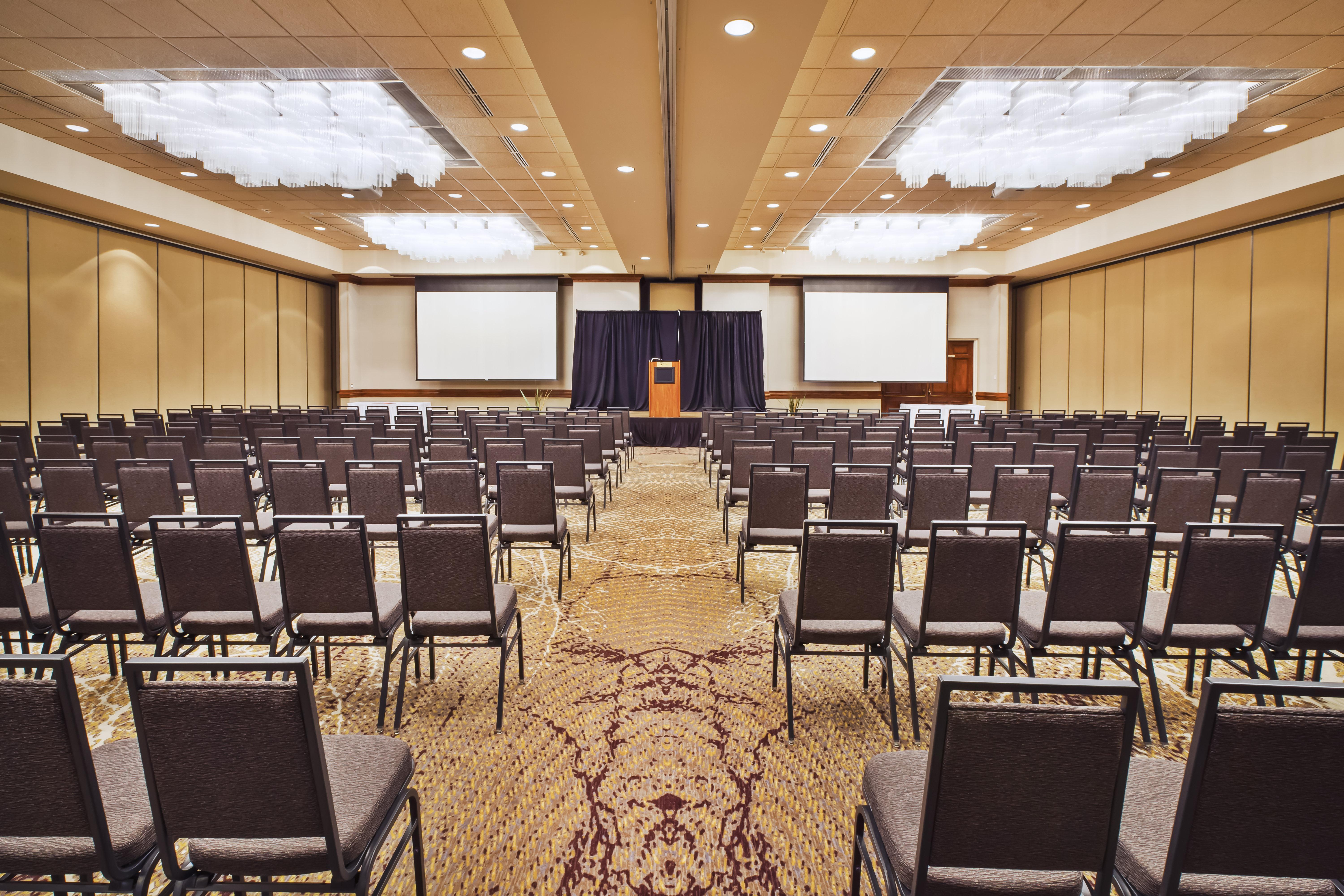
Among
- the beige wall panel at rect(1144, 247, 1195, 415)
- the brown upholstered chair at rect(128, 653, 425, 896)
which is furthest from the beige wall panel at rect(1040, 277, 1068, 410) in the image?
the brown upholstered chair at rect(128, 653, 425, 896)

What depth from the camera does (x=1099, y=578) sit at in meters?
2.50

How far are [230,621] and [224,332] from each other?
43.6ft

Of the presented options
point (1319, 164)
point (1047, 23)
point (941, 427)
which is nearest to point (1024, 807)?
point (1047, 23)

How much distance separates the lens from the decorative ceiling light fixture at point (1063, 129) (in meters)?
6.94

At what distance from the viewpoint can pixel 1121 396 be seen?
13.5m

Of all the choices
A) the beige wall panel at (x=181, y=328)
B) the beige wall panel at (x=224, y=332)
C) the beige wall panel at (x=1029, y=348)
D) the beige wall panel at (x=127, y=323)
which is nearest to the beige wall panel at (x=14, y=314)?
the beige wall panel at (x=127, y=323)

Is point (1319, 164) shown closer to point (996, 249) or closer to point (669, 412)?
point (996, 249)

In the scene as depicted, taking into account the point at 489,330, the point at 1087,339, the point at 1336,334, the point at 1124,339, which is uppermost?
the point at 489,330

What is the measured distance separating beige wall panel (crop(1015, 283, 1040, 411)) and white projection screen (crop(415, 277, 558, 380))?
12136mm

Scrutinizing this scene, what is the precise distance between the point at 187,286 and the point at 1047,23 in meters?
14.2

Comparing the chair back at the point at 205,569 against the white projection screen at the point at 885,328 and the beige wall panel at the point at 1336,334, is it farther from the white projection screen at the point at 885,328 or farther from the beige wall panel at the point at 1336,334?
the white projection screen at the point at 885,328

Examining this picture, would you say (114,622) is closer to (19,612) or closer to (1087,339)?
(19,612)

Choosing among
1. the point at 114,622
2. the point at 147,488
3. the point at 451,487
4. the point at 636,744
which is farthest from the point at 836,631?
the point at 147,488

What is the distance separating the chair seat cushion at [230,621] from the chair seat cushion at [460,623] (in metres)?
0.55
